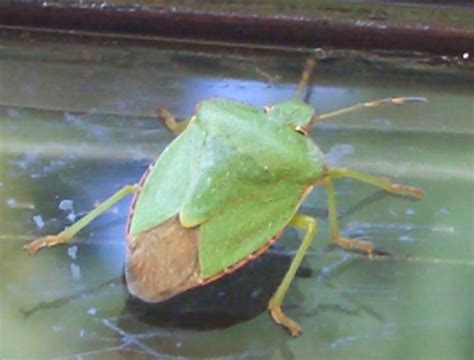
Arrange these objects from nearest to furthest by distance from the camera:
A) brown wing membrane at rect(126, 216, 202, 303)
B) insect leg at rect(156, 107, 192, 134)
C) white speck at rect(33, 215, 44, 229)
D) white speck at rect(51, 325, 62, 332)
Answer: brown wing membrane at rect(126, 216, 202, 303)
white speck at rect(51, 325, 62, 332)
white speck at rect(33, 215, 44, 229)
insect leg at rect(156, 107, 192, 134)

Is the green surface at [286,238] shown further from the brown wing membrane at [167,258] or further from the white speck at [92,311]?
the brown wing membrane at [167,258]

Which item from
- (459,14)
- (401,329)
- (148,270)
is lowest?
(401,329)

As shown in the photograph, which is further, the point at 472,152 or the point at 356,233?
the point at 472,152

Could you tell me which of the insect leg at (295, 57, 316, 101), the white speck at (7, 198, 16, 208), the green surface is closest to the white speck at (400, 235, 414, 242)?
the green surface

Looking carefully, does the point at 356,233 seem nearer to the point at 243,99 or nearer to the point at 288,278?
the point at 288,278

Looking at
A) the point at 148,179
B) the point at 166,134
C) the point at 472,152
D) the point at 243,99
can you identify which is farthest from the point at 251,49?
the point at 148,179

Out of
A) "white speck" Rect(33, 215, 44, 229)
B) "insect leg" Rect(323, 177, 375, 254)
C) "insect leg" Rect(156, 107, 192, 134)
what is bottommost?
"white speck" Rect(33, 215, 44, 229)

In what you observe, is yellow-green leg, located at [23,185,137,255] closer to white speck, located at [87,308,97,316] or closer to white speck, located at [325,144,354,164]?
white speck, located at [87,308,97,316]
